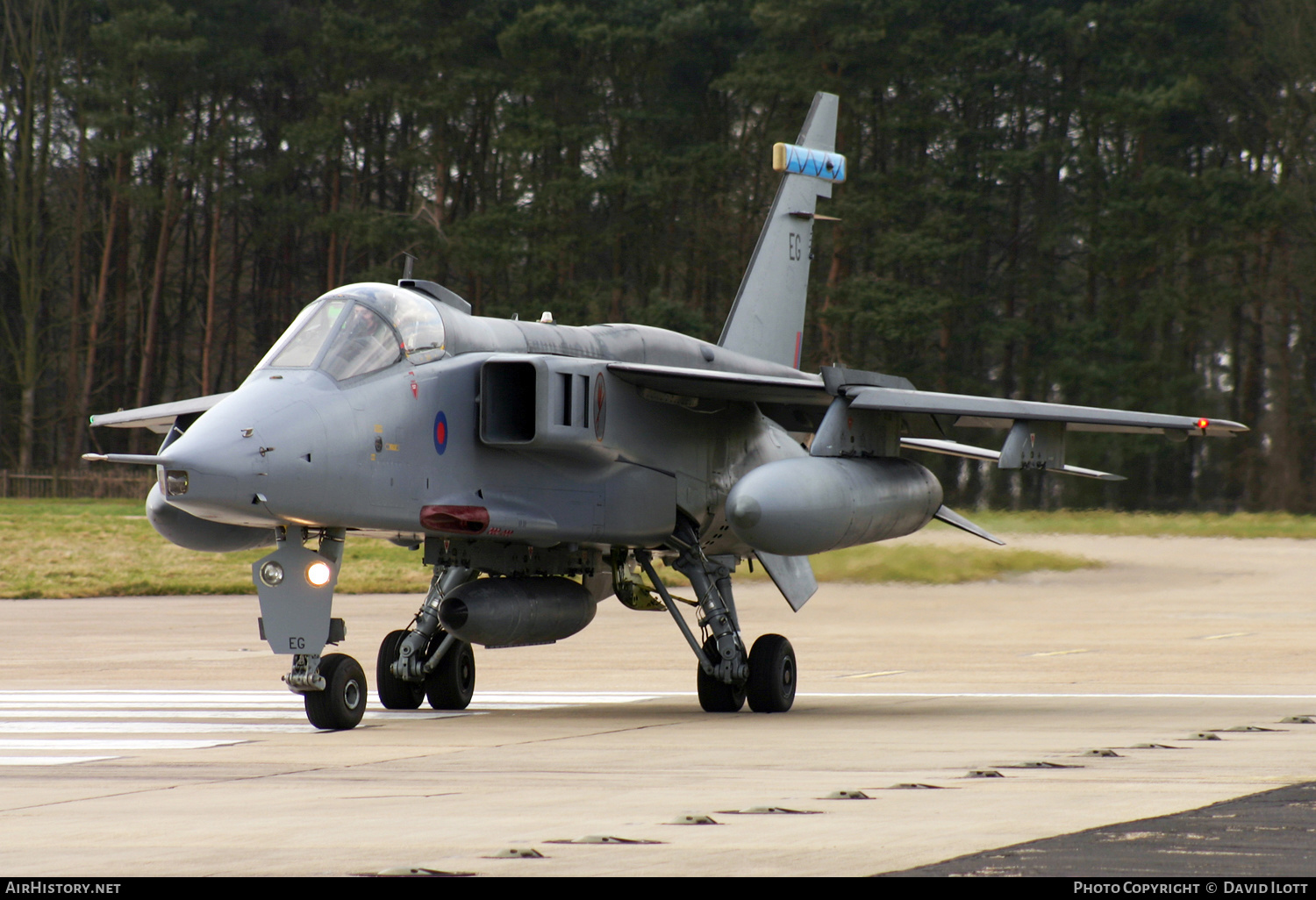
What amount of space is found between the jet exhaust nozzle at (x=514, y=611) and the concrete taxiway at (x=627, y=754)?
0.64 metres

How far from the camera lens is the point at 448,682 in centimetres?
1227

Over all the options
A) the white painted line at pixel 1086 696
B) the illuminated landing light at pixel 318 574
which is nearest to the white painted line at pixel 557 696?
the white painted line at pixel 1086 696

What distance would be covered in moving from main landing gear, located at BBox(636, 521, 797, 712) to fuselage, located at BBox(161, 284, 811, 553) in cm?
65

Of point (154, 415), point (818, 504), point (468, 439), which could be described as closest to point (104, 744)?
point (468, 439)

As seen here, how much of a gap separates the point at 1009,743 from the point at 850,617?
12.6 meters

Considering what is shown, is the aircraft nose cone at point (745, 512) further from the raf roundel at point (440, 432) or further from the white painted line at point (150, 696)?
the white painted line at point (150, 696)

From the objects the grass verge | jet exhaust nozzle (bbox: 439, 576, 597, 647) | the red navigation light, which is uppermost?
the red navigation light

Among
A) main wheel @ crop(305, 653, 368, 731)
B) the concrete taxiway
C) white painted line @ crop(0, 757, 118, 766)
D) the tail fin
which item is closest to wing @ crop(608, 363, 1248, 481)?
the concrete taxiway

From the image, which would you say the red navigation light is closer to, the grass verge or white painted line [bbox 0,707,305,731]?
white painted line [bbox 0,707,305,731]

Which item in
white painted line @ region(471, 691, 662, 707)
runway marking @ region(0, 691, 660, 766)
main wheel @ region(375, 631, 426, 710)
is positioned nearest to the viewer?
runway marking @ region(0, 691, 660, 766)

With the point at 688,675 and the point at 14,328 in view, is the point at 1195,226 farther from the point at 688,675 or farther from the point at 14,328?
the point at 14,328

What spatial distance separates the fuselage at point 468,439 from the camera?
947 centimetres

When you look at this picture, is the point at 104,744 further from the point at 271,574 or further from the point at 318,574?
the point at 318,574

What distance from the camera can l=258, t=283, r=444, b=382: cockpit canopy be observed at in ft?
33.1
